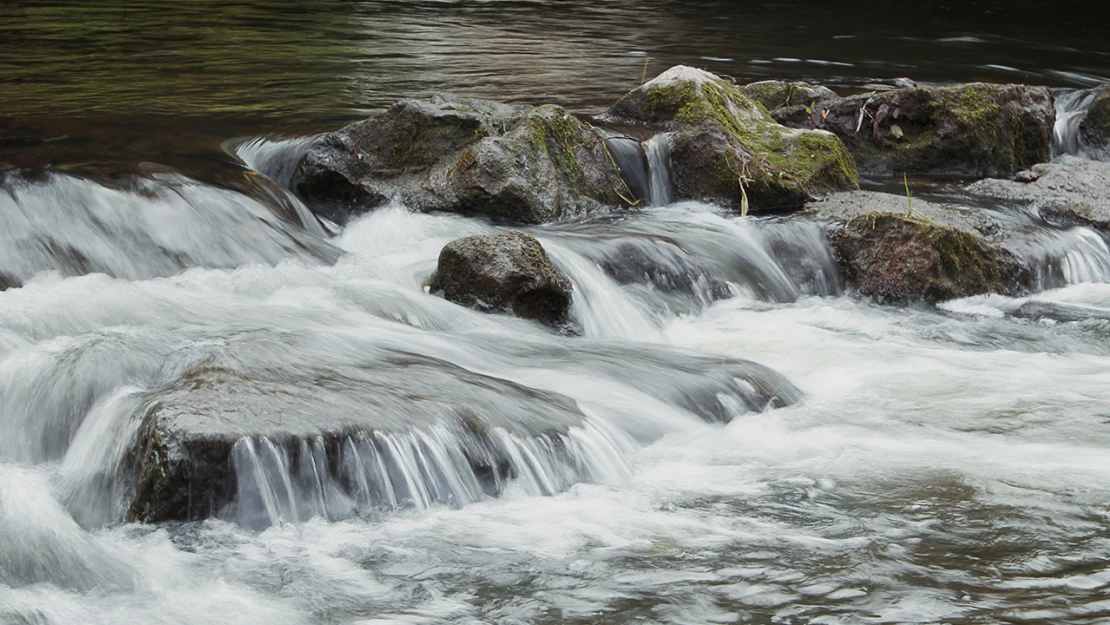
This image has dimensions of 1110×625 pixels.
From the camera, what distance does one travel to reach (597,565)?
11.3 feet

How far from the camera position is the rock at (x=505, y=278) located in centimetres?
582

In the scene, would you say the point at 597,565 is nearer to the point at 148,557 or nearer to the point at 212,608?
the point at 212,608

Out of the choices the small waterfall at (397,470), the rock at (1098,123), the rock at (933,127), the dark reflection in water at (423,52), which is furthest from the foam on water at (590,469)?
the rock at (1098,123)

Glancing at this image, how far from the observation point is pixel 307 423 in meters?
3.81

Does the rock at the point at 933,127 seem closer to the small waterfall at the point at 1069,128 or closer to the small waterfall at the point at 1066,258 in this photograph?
the small waterfall at the point at 1069,128

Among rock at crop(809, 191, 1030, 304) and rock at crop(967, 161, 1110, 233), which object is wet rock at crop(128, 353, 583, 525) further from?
rock at crop(967, 161, 1110, 233)

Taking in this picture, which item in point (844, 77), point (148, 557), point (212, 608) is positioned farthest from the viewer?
point (844, 77)

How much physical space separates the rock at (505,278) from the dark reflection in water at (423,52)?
8.20ft

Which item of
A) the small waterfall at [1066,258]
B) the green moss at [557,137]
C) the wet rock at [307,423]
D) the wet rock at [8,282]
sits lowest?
the small waterfall at [1066,258]

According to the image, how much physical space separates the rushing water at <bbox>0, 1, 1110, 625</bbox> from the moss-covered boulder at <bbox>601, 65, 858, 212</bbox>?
0.22 meters

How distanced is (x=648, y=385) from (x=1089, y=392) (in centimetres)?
211

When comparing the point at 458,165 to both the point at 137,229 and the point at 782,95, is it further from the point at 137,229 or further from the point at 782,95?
the point at 782,95

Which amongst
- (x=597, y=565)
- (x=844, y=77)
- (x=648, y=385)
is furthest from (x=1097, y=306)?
(x=844, y=77)


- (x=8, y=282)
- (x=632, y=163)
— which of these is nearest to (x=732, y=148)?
(x=632, y=163)
